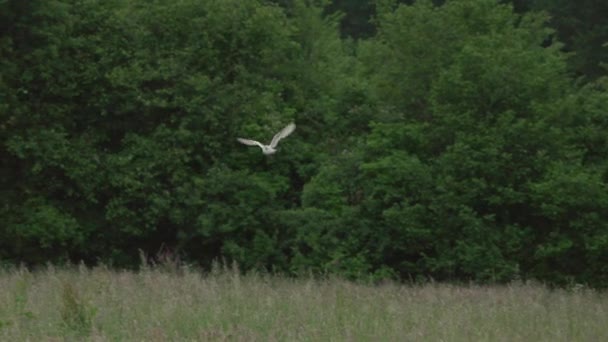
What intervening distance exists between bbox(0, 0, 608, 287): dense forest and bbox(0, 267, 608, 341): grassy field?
5893 millimetres

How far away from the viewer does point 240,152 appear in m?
21.5

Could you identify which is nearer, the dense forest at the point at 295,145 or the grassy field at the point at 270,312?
the grassy field at the point at 270,312

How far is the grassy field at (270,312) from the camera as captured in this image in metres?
9.21

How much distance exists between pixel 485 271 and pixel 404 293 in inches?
238

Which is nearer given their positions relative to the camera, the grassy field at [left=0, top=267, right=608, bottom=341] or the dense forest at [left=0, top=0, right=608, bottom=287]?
the grassy field at [left=0, top=267, right=608, bottom=341]

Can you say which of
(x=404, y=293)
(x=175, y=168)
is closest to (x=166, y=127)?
(x=175, y=168)

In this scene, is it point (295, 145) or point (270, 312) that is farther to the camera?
point (295, 145)

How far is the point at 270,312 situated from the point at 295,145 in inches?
457

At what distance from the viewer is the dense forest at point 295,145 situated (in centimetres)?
1880

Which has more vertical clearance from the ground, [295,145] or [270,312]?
[270,312]

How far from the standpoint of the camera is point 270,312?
10.1 m

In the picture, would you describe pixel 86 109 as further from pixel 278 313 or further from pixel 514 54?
pixel 278 313

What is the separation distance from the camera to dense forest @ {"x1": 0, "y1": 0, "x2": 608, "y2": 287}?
1880 centimetres

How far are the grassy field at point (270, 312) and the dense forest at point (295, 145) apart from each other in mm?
5893
